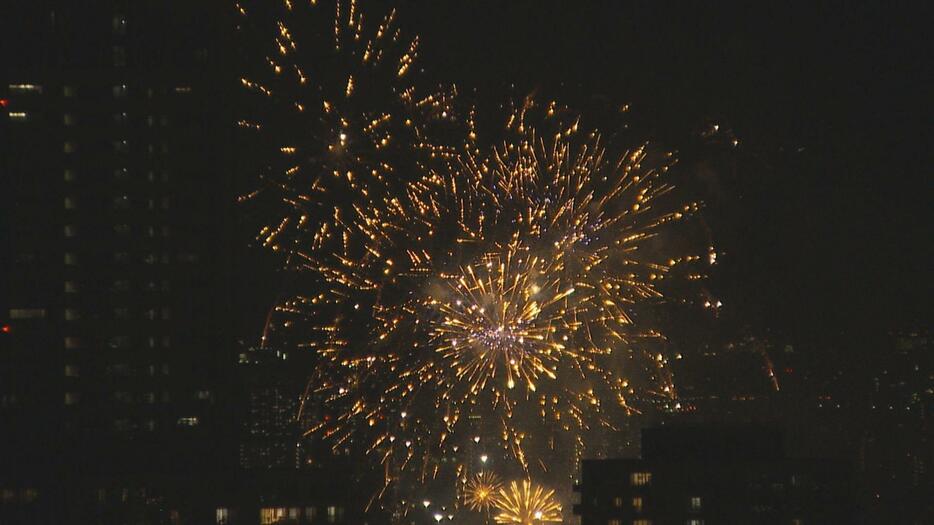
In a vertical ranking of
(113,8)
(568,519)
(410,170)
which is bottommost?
(568,519)

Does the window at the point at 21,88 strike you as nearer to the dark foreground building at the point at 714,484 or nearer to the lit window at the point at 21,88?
the lit window at the point at 21,88

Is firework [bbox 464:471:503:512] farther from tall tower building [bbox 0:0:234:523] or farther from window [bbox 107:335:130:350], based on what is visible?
window [bbox 107:335:130:350]

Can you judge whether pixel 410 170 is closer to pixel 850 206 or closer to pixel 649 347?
pixel 649 347

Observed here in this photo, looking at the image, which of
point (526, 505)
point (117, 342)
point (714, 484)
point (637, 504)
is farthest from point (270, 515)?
point (714, 484)

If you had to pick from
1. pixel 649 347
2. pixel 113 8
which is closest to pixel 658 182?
pixel 649 347

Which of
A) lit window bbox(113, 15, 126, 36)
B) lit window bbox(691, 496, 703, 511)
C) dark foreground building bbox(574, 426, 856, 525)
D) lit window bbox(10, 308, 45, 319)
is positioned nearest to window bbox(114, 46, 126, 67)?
lit window bbox(113, 15, 126, 36)

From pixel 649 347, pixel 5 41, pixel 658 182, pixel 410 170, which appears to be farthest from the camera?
pixel 649 347
